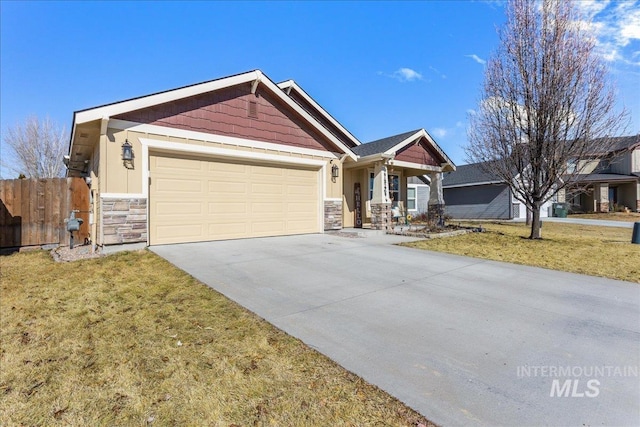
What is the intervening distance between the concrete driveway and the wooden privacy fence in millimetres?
4999

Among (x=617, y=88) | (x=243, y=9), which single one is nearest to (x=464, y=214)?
(x=617, y=88)

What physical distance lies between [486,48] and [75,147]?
1467cm

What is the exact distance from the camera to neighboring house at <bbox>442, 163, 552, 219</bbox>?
910 inches

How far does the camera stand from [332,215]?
460 inches

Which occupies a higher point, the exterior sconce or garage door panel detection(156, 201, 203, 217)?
the exterior sconce

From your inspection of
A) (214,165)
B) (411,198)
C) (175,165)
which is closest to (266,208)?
(214,165)

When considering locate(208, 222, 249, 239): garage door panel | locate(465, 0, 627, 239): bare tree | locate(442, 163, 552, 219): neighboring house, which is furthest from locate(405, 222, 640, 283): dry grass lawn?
locate(442, 163, 552, 219): neighboring house

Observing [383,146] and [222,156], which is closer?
[222,156]

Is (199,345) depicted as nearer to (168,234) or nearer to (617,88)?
(168,234)

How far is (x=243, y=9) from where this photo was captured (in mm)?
10195

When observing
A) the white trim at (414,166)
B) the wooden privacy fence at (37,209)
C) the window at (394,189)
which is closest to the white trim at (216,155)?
the white trim at (414,166)

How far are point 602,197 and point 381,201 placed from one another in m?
23.8

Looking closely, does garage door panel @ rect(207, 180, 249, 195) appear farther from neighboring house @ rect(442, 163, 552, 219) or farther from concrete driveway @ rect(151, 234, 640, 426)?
neighboring house @ rect(442, 163, 552, 219)

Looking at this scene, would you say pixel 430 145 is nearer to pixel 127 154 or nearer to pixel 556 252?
pixel 556 252
